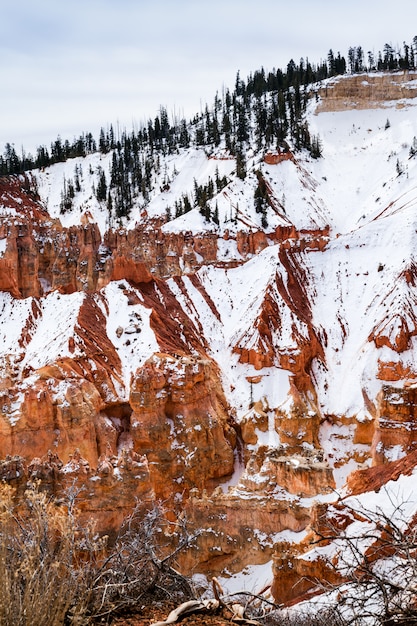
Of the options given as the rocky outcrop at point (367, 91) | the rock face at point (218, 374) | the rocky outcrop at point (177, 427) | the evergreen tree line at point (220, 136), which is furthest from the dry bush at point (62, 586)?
the rocky outcrop at point (367, 91)

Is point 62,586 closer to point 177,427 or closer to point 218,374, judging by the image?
point 177,427

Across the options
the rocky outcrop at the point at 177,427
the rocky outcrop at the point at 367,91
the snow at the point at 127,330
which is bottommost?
the rocky outcrop at the point at 177,427

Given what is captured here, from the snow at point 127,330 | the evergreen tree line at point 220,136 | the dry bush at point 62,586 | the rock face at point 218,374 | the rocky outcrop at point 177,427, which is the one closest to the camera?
the dry bush at point 62,586

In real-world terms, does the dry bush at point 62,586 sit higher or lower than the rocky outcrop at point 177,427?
higher

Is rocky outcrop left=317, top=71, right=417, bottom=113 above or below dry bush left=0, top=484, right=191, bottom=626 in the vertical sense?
above

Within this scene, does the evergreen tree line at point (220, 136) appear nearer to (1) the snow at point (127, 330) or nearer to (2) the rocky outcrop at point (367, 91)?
(2) the rocky outcrop at point (367, 91)

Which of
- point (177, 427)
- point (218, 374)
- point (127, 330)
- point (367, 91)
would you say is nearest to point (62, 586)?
point (177, 427)

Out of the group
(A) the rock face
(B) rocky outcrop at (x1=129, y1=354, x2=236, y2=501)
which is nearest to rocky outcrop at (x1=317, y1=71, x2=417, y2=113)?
(A) the rock face

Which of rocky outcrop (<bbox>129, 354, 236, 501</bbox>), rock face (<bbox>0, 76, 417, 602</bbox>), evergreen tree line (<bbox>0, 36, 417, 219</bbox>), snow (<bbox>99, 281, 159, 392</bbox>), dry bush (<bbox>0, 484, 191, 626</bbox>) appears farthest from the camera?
evergreen tree line (<bbox>0, 36, 417, 219</bbox>)

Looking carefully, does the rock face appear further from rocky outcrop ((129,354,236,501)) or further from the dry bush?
the dry bush

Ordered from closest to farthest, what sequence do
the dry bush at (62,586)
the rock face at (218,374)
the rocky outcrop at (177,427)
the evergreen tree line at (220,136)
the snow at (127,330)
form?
the dry bush at (62,586), the rock face at (218,374), the rocky outcrop at (177,427), the snow at (127,330), the evergreen tree line at (220,136)

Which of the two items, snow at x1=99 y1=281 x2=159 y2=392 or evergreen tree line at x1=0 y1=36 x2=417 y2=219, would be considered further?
A: evergreen tree line at x1=0 y1=36 x2=417 y2=219

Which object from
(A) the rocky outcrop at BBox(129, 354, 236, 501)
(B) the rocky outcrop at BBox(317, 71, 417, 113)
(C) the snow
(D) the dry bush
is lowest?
(A) the rocky outcrop at BBox(129, 354, 236, 501)

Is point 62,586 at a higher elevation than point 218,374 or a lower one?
higher
